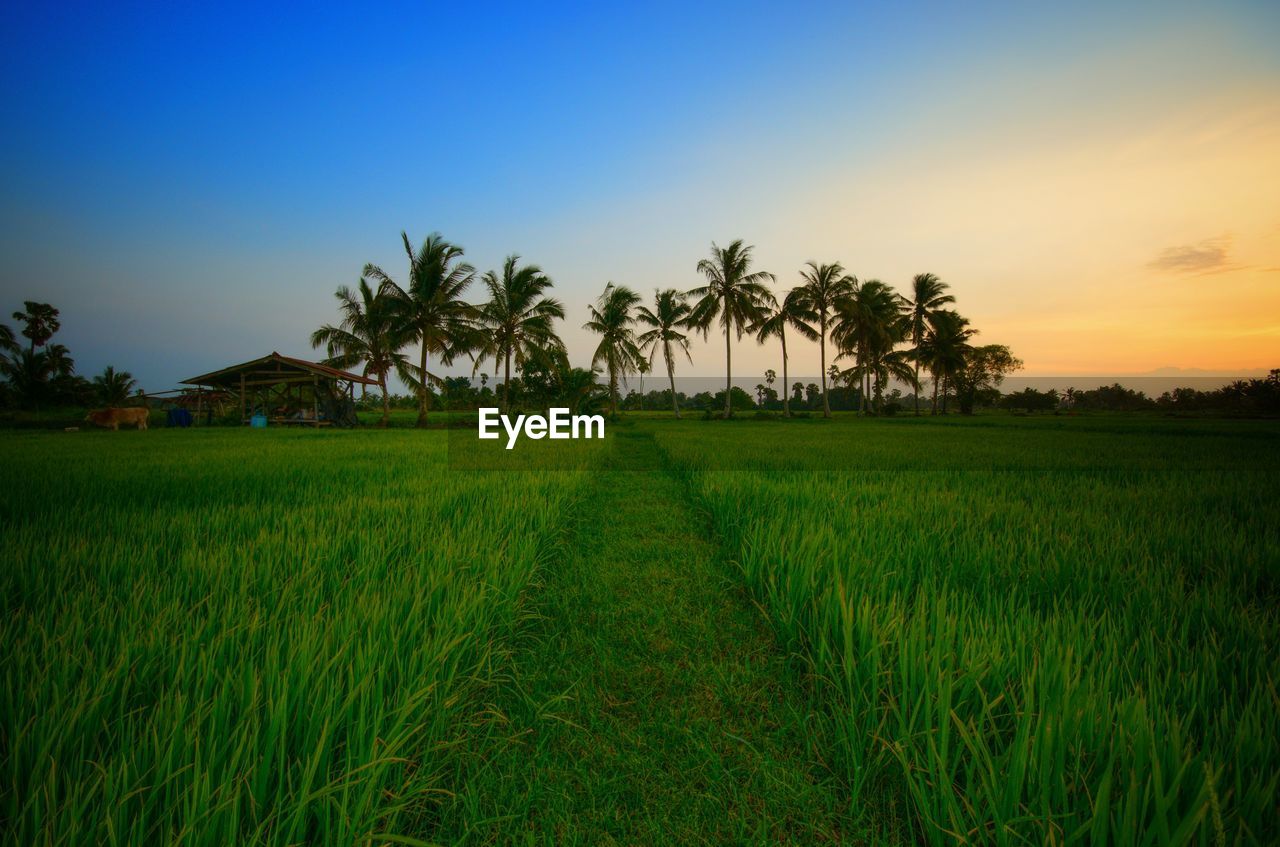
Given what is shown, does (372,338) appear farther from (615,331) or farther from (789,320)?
(789,320)

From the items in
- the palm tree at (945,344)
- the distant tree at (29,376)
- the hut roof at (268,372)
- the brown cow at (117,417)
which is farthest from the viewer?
the palm tree at (945,344)

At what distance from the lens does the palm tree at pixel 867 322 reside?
90.6 ft

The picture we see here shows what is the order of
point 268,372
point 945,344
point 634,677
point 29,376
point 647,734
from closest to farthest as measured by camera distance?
point 647,734 → point 634,677 → point 268,372 → point 29,376 → point 945,344

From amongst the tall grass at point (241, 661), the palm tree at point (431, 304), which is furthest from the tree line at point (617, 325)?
the tall grass at point (241, 661)

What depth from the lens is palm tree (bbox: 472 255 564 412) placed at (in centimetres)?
1889

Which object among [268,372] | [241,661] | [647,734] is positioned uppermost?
[268,372]

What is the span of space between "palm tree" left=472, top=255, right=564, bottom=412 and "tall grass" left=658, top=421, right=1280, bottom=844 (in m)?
16.2

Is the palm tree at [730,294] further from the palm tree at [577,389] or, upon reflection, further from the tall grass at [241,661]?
the tall grass at [241,661]

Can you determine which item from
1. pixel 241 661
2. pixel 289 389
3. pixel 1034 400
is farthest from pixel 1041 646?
pixel 1034 400

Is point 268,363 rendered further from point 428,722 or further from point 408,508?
point 428,722

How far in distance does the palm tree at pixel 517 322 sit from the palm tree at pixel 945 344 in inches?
1089

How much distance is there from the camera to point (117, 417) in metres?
15.6

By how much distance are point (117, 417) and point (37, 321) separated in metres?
28.9

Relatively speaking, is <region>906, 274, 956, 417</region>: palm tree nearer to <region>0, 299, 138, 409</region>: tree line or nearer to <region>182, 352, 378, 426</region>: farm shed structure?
<region>182, 352, 378, 426</region>: farm shed structure
